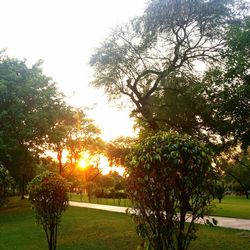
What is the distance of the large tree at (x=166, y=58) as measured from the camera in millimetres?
21984

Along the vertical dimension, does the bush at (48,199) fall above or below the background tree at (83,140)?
below

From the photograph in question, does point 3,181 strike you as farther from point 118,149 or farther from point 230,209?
point 118,149

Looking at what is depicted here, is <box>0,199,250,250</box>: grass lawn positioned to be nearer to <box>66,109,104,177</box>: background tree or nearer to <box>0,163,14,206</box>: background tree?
<box>0,163,14,206</box>: background tree

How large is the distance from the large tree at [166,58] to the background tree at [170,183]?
15518 millimetres

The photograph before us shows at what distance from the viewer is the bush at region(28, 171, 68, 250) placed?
12.0 m

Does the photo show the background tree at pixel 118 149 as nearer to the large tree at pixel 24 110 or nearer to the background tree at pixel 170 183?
the large tree at pixel 24 110

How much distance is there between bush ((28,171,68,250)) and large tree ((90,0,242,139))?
11301 millimetres

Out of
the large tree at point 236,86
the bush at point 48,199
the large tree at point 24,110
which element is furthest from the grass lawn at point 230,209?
the large tree at point 24,110

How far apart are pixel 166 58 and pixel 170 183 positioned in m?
20.7

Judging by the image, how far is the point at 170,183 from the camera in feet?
19.1

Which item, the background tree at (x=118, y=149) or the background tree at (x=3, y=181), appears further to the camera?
the background tree at (x=118, y=149)

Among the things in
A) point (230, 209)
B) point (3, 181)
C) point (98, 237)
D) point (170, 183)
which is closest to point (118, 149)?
point (230, 209)

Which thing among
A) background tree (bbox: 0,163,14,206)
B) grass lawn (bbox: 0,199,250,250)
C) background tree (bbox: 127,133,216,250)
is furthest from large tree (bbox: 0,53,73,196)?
background tree (bbox: 127,133,216,250)

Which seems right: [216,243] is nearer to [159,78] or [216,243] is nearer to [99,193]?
[159,78]
